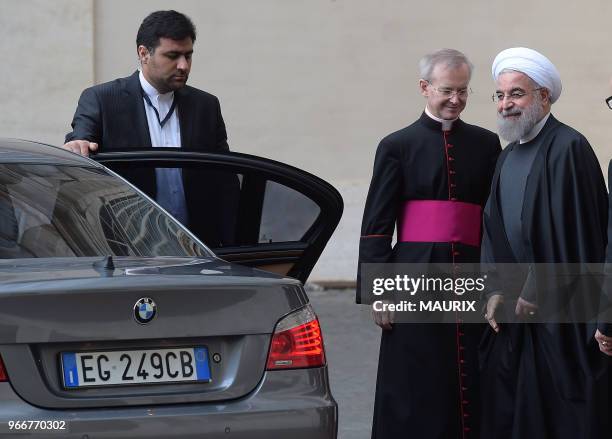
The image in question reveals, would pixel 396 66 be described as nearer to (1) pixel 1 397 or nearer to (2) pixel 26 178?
(2) pixel 26 178

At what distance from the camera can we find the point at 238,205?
18.0 feet

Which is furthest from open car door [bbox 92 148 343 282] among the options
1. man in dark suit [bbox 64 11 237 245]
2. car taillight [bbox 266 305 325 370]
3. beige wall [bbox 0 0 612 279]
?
beige wall [bbox 0 0 612 279]

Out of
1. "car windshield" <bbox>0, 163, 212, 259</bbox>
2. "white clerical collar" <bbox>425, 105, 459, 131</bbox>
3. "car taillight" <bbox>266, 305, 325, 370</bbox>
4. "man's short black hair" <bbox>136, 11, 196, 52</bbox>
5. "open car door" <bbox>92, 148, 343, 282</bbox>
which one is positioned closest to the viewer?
"car taillight" <bbox>266, 305, 325, 370</bbox>

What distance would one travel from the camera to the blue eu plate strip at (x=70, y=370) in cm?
370

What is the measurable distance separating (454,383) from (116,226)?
1824 mm

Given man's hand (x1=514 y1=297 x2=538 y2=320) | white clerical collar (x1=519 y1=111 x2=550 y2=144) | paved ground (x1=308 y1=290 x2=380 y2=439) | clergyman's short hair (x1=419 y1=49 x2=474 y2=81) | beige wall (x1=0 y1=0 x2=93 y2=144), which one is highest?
beige wall (x1=0 y1=0 x2=93 y2=144)

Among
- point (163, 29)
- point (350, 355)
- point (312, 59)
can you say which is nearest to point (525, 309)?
point (163, 29)

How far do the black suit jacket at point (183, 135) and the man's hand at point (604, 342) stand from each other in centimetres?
158

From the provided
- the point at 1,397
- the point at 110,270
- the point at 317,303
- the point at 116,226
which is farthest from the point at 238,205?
the point at 317,303

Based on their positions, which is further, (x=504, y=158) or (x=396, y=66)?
(x=396, y=66)

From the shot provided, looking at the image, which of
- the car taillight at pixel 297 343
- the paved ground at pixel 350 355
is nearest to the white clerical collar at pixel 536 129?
the car taillight at pixel 297 343

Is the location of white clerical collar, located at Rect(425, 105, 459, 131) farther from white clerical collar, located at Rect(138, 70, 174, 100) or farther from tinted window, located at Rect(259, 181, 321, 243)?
white clerical collar, located at Rect(138, 70, 174, 100)

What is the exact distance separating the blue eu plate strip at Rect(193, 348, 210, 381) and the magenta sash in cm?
198

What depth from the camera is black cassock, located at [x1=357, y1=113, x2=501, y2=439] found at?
5.68m
